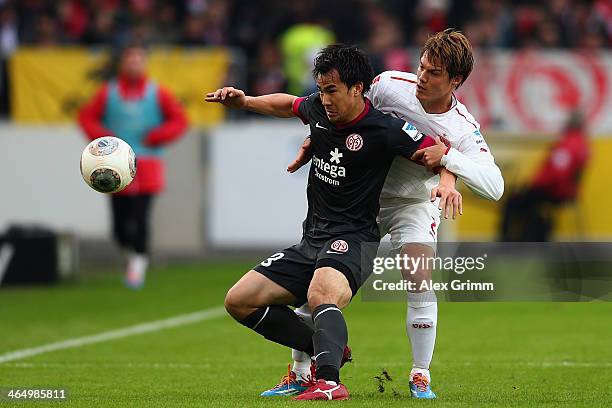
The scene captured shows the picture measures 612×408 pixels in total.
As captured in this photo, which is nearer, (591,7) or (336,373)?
(336,373)

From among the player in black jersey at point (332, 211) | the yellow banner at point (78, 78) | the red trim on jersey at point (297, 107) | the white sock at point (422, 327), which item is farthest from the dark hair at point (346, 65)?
the yellow banner at point (78, 78)

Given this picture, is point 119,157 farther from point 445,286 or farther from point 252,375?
point 445,286

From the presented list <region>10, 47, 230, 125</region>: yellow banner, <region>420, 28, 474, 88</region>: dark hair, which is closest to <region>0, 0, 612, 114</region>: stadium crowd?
<region>10, 47, 230, 125</region>: yellow banner

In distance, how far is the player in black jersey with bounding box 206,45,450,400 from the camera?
22.8ft

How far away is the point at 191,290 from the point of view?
14234 millimetres

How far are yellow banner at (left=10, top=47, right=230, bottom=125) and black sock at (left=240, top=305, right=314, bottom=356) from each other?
10.8m

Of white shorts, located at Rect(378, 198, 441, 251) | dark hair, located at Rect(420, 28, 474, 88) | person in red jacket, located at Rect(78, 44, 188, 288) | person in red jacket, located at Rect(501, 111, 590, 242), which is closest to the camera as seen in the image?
dark hair, located at Rect(420, 28, 474, 88)

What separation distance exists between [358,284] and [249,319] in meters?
0.66

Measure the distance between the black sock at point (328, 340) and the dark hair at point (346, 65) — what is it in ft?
4.01

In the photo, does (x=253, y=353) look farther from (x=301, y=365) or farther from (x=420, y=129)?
(x=420, y=129)

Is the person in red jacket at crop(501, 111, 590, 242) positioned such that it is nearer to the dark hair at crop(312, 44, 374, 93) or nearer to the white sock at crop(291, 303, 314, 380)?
the white sock at crop(291, 303, 314, 380)

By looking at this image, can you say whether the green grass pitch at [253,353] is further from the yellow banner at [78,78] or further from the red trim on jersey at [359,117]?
the yellow banner at [78,78]

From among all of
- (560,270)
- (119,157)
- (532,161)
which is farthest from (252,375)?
(532,161)

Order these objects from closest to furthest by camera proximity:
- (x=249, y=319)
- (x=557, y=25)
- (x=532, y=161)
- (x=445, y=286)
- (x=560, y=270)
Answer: (x=249, y=319), (x=445, y=286), (x=560, y=270), (x=532, y=161), (x=557, y=25)
